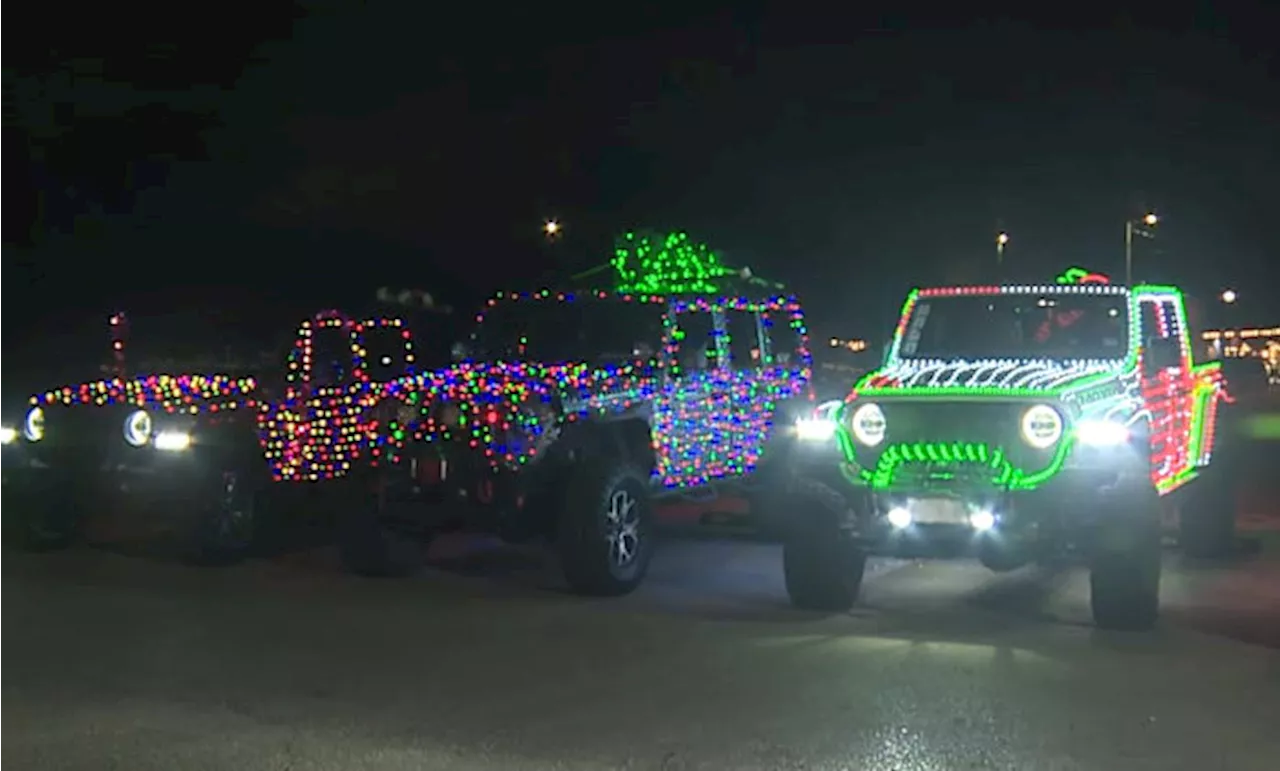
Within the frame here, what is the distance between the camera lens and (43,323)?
72.9 feet

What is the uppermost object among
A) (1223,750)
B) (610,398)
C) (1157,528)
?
(610,398)

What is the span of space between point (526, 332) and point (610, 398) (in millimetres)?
1370

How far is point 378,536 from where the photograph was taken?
11.0 meters

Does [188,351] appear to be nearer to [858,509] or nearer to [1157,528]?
[858,509]

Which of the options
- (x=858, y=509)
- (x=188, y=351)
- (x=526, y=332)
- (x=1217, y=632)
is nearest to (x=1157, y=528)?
(x=1217, y=632)

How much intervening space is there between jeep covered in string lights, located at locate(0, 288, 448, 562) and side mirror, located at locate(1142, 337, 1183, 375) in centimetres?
523

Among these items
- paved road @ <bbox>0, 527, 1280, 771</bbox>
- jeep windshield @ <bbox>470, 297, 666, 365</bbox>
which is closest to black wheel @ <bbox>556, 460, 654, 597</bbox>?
paved road @ <bbox>0, 527, 1280, 771</bbox>

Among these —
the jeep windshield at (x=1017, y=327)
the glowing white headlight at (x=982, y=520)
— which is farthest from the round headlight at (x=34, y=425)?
the glowing white headlight at (x=982, y=520)

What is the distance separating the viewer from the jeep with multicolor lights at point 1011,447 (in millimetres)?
8602

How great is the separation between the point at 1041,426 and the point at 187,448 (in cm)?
628

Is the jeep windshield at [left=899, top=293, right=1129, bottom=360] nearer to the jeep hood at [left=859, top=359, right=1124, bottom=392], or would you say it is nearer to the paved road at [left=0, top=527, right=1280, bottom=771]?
the jeep hood at [left=859, top=359, right=1124, bottom=392]

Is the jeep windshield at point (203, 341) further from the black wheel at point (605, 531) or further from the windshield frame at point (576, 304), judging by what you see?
the black wheel at point (605, 531)

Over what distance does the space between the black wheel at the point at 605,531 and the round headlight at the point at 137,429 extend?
3.54m

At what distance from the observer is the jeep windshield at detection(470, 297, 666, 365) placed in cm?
1138
